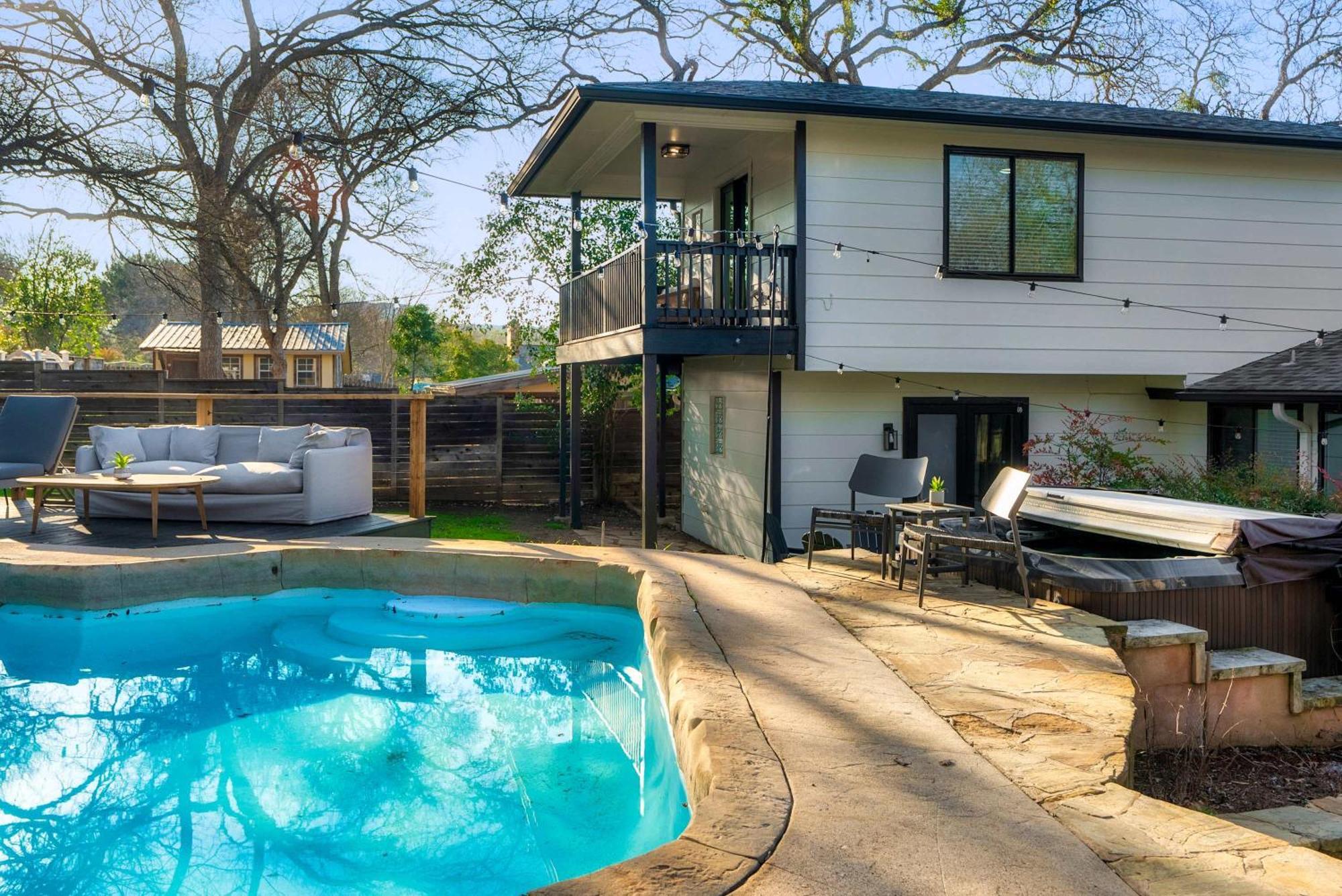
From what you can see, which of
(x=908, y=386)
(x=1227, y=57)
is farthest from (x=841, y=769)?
(x=1227, y=57)

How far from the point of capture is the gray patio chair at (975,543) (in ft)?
20.9

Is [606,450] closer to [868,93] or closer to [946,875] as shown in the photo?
[868,93]

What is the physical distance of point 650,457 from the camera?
10.1m

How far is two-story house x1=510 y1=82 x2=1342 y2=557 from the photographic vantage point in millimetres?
9961

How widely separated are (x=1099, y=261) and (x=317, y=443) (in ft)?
26.8

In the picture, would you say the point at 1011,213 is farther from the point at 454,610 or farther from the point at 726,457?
the point at 454,610

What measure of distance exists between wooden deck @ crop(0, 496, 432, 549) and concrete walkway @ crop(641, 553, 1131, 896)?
5.34 metres

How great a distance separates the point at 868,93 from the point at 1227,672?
7339 mm

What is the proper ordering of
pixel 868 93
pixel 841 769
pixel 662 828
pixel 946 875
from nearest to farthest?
pixel 946 875 → pixel 841 769 → pixel 662 828 → pixel 868 93

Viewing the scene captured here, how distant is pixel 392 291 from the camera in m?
28.2

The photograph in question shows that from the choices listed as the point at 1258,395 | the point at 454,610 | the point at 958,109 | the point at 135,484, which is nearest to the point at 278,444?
the point at 135,484

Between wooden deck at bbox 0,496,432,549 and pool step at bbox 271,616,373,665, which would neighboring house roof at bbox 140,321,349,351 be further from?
pool step at bbox 271,616,373,665

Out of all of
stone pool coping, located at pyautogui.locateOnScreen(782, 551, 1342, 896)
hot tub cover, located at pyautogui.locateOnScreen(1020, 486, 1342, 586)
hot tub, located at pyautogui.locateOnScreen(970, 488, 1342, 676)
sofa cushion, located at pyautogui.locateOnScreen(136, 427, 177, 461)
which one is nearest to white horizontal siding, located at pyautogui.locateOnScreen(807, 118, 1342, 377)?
hot tub cover, located at pyautogui.locateOnScreen(1020, 486, 1342, 586)

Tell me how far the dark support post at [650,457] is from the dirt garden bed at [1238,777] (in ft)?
17.2
